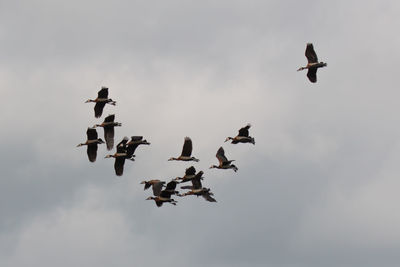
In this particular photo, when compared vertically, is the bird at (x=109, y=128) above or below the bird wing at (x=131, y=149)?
above

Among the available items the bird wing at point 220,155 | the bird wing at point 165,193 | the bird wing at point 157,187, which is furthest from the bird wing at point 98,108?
the bird wing at point 220,155

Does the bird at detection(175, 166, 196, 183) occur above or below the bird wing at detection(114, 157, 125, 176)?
below

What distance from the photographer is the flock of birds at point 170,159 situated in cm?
14362

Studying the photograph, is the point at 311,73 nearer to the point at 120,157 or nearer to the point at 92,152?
the point at 120,157

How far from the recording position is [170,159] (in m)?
149

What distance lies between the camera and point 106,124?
14650cm

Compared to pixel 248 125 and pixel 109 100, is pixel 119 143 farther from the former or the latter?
pixel 248 125

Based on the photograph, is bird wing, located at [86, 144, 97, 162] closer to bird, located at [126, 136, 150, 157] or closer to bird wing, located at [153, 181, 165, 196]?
bird, located at [126, 136, 150, 157]

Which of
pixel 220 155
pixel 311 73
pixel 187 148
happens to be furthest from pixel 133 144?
pixel 311 73

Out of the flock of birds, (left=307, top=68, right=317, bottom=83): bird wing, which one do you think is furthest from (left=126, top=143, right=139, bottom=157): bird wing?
(left=307, top=68, right=317, bottom=83): bird wing

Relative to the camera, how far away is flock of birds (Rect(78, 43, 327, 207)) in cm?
14362

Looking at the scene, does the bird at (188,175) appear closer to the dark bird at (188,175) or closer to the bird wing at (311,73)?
the dark bird at (188,175)

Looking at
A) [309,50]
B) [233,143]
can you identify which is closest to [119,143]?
[233,143]

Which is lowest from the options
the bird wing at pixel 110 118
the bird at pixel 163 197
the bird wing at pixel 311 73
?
the bird at pixel 163 197
